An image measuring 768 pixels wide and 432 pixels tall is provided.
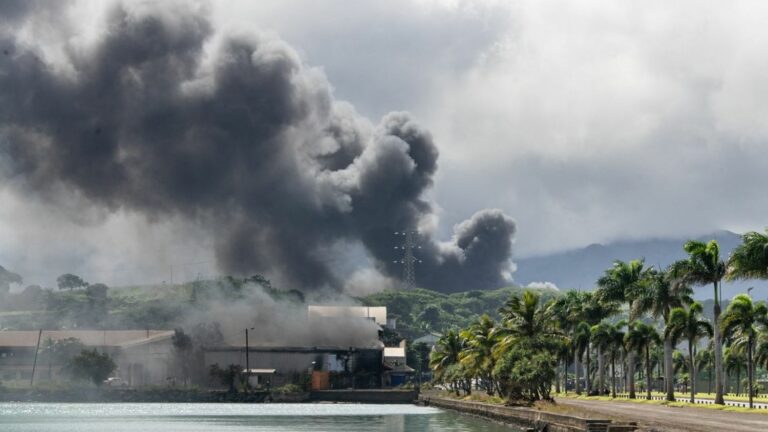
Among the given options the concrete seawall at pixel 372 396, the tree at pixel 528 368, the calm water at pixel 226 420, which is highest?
the tree at pixel 528 368

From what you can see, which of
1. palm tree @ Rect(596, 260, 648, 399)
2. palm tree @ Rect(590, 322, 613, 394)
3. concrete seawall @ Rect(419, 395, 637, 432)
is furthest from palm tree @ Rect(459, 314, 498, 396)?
palm tree @ Rect(596, 260, 648, 399)

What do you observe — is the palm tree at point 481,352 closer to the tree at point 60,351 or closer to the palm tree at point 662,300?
the palm tree at point 662,300

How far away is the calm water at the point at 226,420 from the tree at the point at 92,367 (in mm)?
14137

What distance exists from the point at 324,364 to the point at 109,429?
276 feet

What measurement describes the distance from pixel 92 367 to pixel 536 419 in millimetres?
102973

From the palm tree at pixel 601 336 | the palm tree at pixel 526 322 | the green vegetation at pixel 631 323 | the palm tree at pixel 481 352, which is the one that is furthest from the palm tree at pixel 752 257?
the palm tree at pixel 601 336

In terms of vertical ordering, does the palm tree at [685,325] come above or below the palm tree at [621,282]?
below

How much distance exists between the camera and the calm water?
299 ft

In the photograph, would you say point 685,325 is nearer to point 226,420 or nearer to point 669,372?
point 669,372

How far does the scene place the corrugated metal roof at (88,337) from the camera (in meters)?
187

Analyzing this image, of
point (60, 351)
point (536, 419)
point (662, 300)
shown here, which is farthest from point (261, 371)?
point (536, 419)

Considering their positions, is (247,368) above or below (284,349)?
below

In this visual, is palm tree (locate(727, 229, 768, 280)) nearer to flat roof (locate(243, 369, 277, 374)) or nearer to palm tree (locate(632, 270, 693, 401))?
palm tree (locate(632, 270, 693, 401))

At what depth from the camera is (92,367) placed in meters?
160
